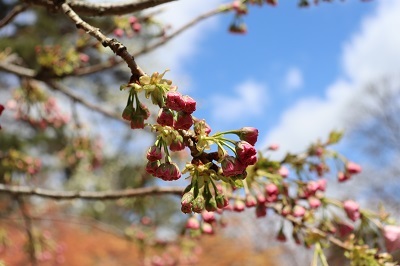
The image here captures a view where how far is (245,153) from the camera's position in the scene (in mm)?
756

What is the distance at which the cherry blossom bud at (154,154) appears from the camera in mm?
777

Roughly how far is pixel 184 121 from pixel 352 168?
107cm

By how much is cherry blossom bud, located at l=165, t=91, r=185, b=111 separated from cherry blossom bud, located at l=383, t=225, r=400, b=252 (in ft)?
2.79

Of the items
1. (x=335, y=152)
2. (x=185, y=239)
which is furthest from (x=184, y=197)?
(x=185, y=239)

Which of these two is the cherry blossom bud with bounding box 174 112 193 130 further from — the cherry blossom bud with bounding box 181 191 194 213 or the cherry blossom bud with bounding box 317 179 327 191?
the cherry blossom bud with bounding box 317 179 327 191

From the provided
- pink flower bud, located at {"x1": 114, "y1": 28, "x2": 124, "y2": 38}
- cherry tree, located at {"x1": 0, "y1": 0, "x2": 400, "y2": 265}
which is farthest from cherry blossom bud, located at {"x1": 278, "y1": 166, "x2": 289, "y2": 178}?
pink flower bud, located at {"x1": 114, "y1": 28, "x2": 124, "y2": 38}

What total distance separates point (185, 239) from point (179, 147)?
1902 mm

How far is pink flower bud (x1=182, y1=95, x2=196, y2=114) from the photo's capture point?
724 mm

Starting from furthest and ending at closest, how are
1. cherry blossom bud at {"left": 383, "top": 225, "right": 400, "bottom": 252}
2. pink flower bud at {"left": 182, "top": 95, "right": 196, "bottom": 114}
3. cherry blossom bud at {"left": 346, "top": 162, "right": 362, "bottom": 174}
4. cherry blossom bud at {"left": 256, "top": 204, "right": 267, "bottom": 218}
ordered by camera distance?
1. cherry blossom bud at {"left": 346, "top": 162, "right": 362, "bottom": 174}
2. cherry blossom bud at {"left": 256, "top": 204, "right": 267, "bottom": 218}
3. cherry blossom bud at {"left": 383, "top": 225, "right": 400, "bottom": 252}
4. pink flower bud at {"left": 182, "top": 95, "right": 196, "bottom": 114}

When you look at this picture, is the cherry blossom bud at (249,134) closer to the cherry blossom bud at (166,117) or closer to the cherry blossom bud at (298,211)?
the cherry blossom bud at (166,117)

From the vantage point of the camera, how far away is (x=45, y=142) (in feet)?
38.0

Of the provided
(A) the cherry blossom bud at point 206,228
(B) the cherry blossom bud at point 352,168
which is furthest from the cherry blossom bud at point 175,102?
(B) the cherry blossom bud at point 352,168

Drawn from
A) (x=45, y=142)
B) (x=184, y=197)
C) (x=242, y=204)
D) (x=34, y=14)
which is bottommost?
(x=184, y=197)

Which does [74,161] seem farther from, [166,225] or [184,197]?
[166,225]
